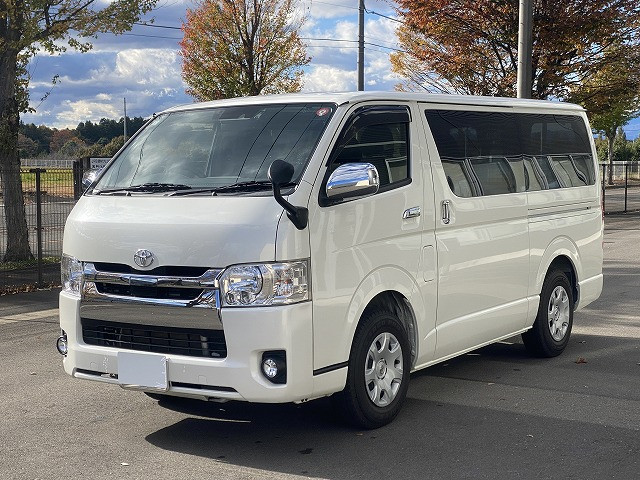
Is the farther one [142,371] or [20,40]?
[20,40]

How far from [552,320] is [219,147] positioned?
3.76m

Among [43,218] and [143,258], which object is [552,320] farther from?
[43,218]

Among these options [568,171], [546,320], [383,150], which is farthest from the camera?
[568,171]

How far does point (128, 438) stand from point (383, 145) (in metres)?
2.56

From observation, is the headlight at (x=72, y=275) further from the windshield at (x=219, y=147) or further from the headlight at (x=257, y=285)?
the headlight at (x=257, y=285)

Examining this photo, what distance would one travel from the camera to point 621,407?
6.58 m

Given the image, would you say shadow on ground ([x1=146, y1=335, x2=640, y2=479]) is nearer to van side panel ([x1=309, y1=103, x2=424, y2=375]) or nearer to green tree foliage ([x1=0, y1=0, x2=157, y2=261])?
van side panel ([x1=309, y1=103, x2=424, y2=375])

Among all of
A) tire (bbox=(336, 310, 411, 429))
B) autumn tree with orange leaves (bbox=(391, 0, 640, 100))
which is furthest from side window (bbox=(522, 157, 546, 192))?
autumn tree with orange leaves (bbox=(391, 0, 640, 100))

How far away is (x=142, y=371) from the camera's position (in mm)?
5500

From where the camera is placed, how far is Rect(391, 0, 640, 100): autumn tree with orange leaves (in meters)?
22.2

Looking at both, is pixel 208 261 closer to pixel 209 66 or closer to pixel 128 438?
pixel 128 438

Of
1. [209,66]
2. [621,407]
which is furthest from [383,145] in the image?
[209,66]

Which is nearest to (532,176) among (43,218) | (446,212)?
(446,212)

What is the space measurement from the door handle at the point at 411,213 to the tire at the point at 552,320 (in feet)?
7.40
